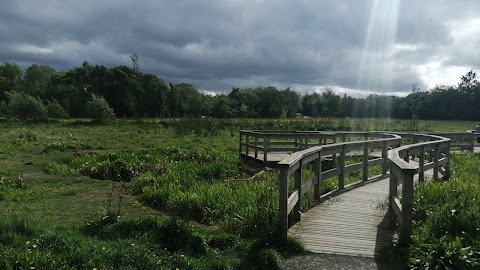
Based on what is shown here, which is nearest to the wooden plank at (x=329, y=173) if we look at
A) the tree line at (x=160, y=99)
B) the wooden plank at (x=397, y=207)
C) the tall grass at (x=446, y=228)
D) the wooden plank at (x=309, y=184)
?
the wooden plank at (x=309, y=184)

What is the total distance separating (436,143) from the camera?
1045cm

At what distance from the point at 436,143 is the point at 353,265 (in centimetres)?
617

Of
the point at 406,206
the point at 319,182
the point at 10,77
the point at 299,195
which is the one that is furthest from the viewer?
the point at 10,77

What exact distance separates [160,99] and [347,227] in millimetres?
69744

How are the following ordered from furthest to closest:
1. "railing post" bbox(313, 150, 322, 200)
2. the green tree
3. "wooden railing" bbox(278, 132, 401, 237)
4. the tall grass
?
the green tree, "railing post" bbox(313, 150, 322, 200), "wooden railing" bbox(278, 132, 401, 237), the tall grass

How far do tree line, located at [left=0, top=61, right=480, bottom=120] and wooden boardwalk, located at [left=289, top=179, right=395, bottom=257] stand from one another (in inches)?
1530

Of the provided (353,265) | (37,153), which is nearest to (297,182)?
(353,265)

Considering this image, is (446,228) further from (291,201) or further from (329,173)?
(329,173)

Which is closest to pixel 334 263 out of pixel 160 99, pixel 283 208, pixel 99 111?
pixel 283 208

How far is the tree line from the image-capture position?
199 feet

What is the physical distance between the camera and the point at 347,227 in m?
7.00

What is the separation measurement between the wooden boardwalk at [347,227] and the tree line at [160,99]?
38.9m

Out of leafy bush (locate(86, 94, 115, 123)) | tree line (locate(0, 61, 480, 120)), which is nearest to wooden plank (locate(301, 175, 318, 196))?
tree line (locate(0, 61, 480, 120))

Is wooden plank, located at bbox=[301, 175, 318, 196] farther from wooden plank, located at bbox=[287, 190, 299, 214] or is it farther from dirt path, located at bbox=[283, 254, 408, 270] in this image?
dirt path, located at bbox=[283, 254, 408, 270]
